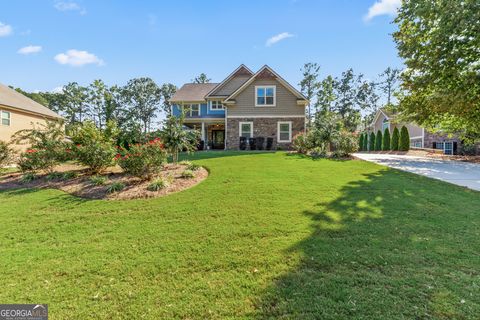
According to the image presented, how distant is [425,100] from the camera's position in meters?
12.0

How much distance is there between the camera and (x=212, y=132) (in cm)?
2378

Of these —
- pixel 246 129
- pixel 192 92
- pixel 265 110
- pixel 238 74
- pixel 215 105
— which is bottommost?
pixel 246 129

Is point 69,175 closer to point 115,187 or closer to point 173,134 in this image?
point 115,187

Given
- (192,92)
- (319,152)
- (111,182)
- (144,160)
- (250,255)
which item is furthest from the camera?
(192,92)

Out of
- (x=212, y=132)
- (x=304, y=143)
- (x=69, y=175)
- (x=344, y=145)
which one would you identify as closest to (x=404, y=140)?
(x=344, y=145)

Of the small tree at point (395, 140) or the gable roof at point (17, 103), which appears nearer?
the gable roof at point (17, 103)

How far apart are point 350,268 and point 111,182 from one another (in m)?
7.21

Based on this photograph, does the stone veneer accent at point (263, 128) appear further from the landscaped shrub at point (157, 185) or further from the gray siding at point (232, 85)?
the landscaped shrub at point (157, 185)

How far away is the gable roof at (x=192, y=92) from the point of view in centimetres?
2253

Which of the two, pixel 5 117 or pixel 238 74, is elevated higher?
pixel 238 74

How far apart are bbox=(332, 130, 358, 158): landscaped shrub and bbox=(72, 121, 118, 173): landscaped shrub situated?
10.9m

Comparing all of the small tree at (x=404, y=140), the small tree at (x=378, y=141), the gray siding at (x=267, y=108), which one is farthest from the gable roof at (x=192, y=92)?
the small tree at (x=378, y=141)

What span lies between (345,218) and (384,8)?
12.3 metres

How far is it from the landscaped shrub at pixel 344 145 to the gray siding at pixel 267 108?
213 inches
